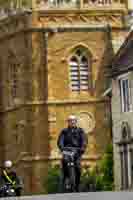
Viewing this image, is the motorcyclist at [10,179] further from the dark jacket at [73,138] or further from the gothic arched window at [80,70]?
the gothic arched window at [80,70]

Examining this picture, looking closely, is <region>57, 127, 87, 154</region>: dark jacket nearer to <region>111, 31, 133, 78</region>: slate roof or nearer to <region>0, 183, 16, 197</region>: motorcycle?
<region>0, 183, 16, 197</region>: motorcycle

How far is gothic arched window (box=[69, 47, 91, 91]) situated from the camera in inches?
3083

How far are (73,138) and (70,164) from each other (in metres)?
0.70

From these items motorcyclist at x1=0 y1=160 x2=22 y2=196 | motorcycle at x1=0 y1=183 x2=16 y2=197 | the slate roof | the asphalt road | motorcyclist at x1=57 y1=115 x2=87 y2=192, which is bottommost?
the asphalt road

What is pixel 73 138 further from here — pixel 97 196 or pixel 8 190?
pixel 97 196

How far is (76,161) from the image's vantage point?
35188 millimetres

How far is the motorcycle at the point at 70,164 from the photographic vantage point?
115ft

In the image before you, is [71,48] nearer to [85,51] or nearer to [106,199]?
[85,51]

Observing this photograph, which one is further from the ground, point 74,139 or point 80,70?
point 80,70

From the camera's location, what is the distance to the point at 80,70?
78375 mm

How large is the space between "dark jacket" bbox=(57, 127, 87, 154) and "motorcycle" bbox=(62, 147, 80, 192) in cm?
14

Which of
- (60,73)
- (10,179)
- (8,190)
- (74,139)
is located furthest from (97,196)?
(60,73)

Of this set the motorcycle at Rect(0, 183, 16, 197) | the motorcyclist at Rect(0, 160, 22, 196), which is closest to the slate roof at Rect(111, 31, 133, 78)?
the motorcyclist at Rect(0, 160, 22, 196)

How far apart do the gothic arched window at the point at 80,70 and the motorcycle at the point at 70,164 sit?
1692 inches
